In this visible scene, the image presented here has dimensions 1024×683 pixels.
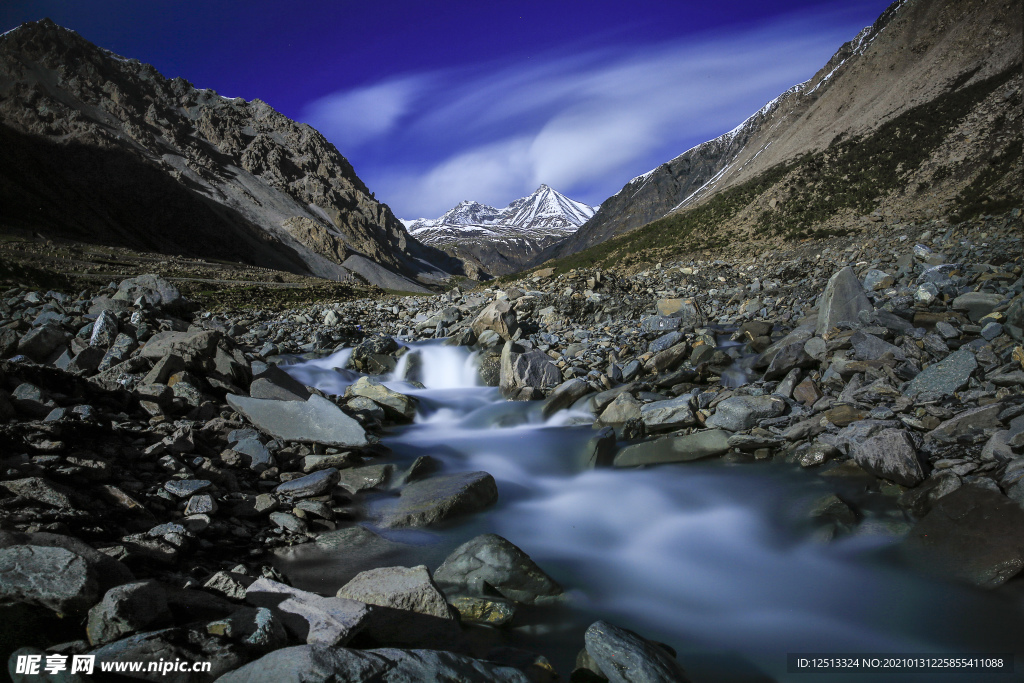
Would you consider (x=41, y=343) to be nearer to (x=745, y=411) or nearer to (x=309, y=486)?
(x=309, y=486)

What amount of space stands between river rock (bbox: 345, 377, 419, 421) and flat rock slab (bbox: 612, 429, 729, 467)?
5100mm

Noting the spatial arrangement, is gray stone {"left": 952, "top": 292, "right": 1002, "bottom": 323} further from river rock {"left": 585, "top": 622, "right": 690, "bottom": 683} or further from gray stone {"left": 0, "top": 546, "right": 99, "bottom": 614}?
gray stone {"left": 0, "top": 546, "right": 99, "bottom": 614}

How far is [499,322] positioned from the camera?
15.2m

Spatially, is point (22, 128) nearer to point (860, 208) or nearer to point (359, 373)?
point (359, 373)

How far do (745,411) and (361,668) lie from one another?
743 cm

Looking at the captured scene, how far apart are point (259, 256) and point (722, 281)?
78893 millimetres

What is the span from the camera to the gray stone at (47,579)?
2938 mm

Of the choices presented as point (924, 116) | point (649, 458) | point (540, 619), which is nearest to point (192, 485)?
point (540, 619)

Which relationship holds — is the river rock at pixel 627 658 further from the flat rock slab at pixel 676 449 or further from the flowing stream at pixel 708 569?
the flat rock slab at pixel 676 449

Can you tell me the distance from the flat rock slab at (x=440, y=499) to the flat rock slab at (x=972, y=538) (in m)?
5.04

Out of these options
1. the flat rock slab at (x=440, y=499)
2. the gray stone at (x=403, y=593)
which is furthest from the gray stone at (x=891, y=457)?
the gray stone at (x=403, y=593)

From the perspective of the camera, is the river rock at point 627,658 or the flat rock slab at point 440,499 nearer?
the river rock at point 627,658

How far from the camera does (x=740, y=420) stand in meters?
8.20
